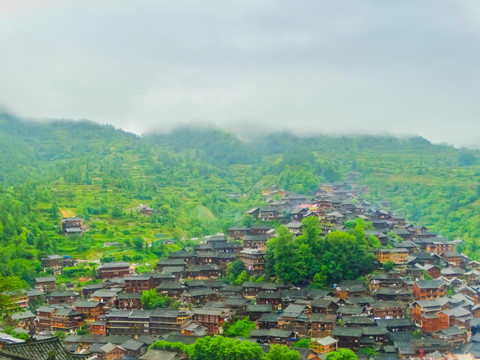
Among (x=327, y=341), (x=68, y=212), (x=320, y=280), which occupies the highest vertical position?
(x=68, y=212)

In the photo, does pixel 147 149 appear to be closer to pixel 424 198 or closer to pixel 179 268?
pixel 424 198

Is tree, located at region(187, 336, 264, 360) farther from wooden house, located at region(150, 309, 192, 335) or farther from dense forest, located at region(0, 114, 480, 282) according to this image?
dense forest, located at region(0, 114, 480, 282)

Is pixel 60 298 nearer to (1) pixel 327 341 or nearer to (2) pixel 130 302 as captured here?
(2) pixel 130 302

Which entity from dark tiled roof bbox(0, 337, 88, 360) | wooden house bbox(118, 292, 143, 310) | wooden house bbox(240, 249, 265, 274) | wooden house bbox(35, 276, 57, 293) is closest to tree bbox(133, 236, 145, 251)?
wooden house bbox(35, 276, 57, 293)

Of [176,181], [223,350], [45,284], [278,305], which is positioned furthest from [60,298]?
[176,181]

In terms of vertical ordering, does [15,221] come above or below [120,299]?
above

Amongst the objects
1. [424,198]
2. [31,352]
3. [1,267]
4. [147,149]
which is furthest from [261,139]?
[31,352]
